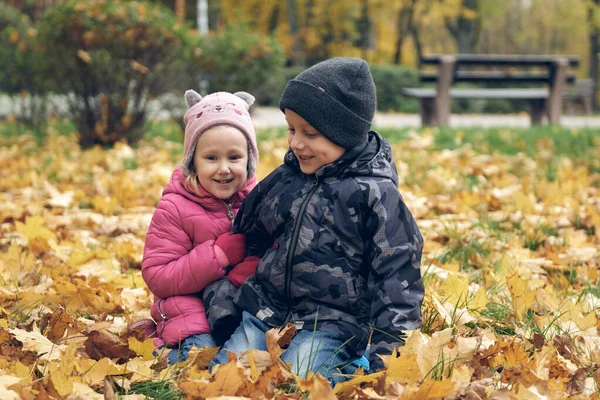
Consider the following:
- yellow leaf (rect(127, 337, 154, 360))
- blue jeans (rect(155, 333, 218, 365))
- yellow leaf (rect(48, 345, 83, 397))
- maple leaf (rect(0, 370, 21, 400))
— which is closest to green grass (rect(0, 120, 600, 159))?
blue jeans (rect(155, 333, 218, 365))

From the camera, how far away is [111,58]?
7594 millimetres

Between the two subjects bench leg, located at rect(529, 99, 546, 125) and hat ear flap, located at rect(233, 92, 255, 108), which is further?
bench leg, located at rect(529, 99, 546, 125)

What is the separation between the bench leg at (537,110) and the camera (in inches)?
504

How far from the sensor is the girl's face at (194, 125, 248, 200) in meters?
2.42

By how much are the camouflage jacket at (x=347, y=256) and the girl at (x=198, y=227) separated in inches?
7.7

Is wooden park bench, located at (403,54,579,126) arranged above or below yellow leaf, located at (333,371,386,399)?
below

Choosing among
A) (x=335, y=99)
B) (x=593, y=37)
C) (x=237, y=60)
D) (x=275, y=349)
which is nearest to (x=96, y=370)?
(x=275, y=349)

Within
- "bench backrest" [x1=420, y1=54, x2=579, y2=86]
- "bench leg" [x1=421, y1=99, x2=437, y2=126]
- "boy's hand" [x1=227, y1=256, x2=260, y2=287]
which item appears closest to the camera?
"boy's hand" [x1=227, y1=256, x2=260, y2=287]

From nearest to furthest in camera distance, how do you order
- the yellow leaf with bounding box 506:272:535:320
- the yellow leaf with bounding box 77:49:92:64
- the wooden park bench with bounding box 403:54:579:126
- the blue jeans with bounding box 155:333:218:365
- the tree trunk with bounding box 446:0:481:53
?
1. the blue jeans with bounding box 155:333:218:365
2. the yellow leaf with bounding box 506:272:535:320
3. the yellow leaf with bounding box 77:49:92:64
4. the wooden park bench with bounding box 403:54:579:126
5. the tree trunk with bounding box 446:0:481:53

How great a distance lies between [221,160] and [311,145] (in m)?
0.39

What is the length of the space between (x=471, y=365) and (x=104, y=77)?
6.39 meters

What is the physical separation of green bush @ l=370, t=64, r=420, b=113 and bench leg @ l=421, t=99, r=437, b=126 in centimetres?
920

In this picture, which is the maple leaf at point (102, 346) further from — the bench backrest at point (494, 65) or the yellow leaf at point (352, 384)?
the bench backrest at point (494, 65)

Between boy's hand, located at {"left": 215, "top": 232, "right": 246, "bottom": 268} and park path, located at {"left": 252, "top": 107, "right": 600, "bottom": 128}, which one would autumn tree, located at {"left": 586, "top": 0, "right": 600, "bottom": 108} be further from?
boy's hand, located at {"left": 215, "top": 232, "right": 246, "bottom": 268}
